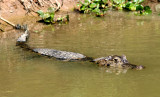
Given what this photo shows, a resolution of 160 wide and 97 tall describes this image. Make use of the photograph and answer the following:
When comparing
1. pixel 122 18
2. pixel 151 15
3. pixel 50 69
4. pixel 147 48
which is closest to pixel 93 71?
pixel 50 69

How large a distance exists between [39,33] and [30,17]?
8.61 feet

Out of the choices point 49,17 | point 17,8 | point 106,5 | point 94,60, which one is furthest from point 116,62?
point 106,5

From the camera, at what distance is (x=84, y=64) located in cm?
650

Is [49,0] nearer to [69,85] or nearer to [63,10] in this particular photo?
[63,10]

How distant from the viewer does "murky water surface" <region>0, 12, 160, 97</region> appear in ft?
16.3

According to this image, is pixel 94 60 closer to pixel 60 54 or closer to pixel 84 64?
pixel 84 64

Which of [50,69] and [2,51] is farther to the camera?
[2,51]

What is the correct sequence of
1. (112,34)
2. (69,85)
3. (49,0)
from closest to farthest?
1. (69,85)
2. (112,34)
3. (49,0)

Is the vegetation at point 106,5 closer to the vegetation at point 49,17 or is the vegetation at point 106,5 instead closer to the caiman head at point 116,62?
the vegetation at point 49,17

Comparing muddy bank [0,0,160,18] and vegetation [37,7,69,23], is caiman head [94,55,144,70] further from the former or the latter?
muddy bank [0,0,160,18]

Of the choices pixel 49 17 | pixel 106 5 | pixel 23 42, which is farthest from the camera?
pixel 106 5

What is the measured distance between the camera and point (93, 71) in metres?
6.00

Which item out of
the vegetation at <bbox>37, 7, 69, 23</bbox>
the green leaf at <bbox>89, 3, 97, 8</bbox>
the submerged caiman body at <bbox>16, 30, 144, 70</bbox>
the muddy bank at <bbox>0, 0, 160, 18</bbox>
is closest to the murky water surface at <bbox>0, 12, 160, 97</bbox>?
the submerged caiman body at <bbox>16, 30, 144, 70</bbox>

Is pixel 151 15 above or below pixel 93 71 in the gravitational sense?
above
